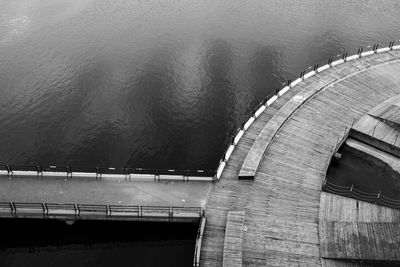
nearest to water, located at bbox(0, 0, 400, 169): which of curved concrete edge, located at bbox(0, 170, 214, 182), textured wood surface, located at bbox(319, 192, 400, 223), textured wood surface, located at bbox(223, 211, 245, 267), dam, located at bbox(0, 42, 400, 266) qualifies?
curved concrete edge, located at bbox(0, 170, 214, 182)

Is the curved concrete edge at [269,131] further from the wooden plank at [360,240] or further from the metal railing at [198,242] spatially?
the wooden plank at [360,240]

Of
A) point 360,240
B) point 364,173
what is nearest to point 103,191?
point 360,240

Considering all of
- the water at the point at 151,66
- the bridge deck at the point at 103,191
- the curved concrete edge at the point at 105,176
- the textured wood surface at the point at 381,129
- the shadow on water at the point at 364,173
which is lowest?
the bridge deck at the point at 103,191

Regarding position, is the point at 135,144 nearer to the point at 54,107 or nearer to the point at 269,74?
the point at 54,107

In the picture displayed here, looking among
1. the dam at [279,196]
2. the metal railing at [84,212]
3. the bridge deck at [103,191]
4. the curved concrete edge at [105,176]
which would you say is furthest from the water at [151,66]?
the metal railing at [84,212]

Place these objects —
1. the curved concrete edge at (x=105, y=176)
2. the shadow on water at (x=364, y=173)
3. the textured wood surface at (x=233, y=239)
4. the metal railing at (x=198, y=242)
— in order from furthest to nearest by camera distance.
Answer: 1. the shadow on water at (x=364, y=173)
2. the curved concrete edge at (x=105, y=176)
3. the metal railing at (x=198, y=242)
4. the textured wood surface at (x=233, y=239)

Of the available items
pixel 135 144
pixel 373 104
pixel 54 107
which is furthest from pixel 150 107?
pixel 373 104

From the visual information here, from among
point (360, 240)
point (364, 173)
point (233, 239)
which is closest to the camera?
point (233, 239)

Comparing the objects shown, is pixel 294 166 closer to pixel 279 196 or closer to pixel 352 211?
pixel 279 196
